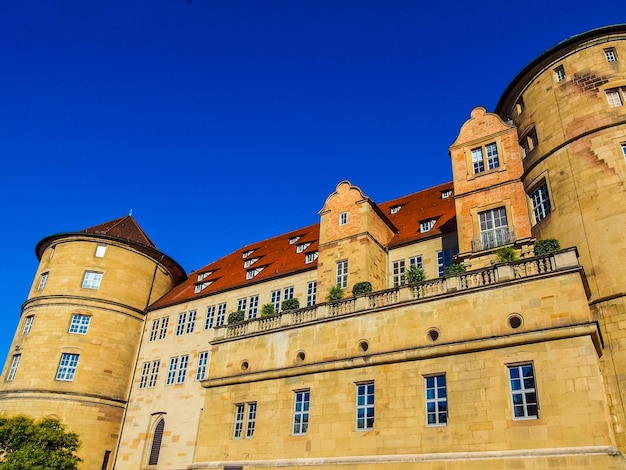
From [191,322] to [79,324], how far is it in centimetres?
795

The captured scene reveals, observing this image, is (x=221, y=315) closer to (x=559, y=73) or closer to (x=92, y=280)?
(x=92, y=280)

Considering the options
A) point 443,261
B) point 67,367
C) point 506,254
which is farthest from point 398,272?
point 67,367

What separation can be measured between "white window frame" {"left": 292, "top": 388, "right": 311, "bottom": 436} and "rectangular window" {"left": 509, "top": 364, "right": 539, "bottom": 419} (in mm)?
8235

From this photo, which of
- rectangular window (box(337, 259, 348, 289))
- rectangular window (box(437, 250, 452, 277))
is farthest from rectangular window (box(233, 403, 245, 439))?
rectangular window (box(437, 250, 452, 277))

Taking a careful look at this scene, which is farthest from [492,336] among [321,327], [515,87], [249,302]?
[249,302]

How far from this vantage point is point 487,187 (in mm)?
25297

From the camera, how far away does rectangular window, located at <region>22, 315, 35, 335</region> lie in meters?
38.3

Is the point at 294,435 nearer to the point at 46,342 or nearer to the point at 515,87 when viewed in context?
the point at 515,87

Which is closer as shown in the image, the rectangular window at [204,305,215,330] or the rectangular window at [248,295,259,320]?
the rectangular window at [248,295,259,320]

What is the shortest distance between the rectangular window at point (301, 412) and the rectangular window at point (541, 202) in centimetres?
1233

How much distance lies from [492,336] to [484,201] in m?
8.36

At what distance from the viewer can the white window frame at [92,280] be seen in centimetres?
3922

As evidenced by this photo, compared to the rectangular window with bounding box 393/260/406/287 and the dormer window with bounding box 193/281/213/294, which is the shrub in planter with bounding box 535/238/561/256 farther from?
the dormer window with bounding box 193/281/213/294

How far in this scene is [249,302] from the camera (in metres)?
34.9
